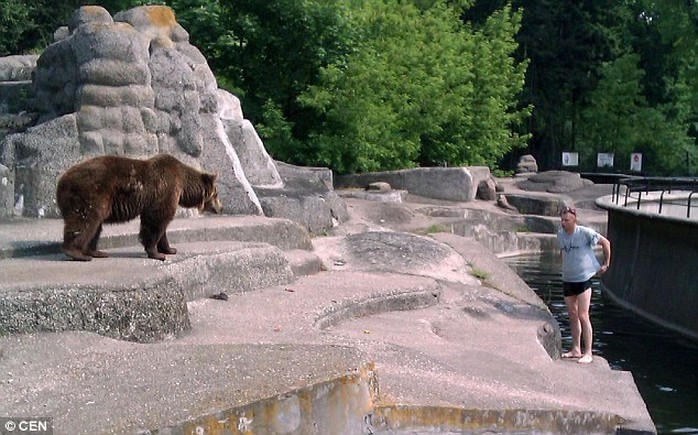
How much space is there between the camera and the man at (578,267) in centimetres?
1053

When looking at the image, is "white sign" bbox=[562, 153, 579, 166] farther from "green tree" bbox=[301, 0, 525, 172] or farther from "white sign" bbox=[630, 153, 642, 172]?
"green tree" bbox=[301, 0, 525, 172]

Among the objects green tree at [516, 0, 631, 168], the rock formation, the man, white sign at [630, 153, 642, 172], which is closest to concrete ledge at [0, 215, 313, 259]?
the rock formation

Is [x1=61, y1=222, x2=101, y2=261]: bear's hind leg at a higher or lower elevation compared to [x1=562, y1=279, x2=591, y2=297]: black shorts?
higher

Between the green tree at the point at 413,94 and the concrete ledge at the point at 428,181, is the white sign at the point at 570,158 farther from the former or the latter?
the concrete ledge at the point at 428,181

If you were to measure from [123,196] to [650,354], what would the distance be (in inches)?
357

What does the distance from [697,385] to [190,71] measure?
7.96 m

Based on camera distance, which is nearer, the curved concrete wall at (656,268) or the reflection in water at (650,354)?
the reflection in water at (650,354)

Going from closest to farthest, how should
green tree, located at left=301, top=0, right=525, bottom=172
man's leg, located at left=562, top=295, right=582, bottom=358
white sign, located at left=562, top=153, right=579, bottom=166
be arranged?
man's leg, located at left=562, top=295, right=582, bottom=358, green tree, located at left=301, top=0, right=525, bottom=172, white sign, located at left=562, top=153, right=579, bottom=166

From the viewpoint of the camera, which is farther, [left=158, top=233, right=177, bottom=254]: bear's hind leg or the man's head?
the man's head

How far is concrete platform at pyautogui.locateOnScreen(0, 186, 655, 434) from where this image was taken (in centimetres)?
563

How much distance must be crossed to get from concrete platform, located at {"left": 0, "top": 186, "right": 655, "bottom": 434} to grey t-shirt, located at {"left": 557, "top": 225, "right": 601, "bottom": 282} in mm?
885

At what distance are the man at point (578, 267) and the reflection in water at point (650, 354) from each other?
1.35 m

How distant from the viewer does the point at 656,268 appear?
17.9m

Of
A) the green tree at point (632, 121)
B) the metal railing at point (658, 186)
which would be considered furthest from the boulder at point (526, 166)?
the metal railing at point (658, 186)
